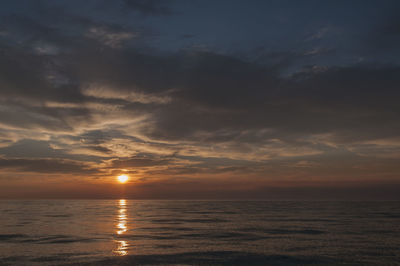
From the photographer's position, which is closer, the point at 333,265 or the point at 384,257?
the point at 333,265

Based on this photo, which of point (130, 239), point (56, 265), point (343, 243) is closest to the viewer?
point (56, 265)

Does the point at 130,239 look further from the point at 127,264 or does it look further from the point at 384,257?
the point at 384,257

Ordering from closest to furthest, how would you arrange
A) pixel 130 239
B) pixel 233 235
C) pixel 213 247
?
pixel 213 247, pixel 130 239, pixel 233 235

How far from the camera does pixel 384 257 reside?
1862 cm

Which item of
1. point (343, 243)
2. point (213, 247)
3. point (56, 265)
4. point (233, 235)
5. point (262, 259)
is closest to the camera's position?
point (56, 265)

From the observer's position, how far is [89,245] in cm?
2322

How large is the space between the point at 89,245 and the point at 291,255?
575 inches

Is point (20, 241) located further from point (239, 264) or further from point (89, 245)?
point (239, 264)

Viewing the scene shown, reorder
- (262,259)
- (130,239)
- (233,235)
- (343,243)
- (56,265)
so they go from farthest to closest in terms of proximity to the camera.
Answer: (233,235)
(130,239)
(343,243)
(262,259)
(56,265)

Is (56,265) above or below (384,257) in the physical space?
above

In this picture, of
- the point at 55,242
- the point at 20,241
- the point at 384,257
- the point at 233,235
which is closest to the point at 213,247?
the point at 233,235

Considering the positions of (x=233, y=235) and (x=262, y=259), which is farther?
(x=233, y=235)

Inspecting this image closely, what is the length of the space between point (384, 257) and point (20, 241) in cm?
2648

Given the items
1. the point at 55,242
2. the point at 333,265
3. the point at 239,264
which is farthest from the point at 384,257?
the point at 55,242
